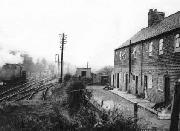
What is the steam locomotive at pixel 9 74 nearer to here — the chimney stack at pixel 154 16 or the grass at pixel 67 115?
the grass at pixel 67 115

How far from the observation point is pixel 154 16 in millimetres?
26578

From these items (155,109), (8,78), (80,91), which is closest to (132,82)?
(155,109)

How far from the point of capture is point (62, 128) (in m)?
8.23

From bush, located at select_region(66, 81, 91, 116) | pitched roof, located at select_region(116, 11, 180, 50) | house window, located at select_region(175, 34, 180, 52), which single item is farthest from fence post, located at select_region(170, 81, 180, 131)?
pitched roof, located at select_region(116, 11, 180, 50)

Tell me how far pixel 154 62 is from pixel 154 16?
27.8 ft

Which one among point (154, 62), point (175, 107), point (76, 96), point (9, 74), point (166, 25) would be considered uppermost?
point (166, 25)

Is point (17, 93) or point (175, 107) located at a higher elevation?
point (175, 107)

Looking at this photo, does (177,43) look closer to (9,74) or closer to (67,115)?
(67,115)

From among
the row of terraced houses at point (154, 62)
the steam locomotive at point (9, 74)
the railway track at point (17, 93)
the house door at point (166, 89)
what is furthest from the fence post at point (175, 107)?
the steam locomotive at point (9, 74)

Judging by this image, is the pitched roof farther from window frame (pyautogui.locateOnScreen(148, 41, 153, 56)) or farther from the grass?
the grass

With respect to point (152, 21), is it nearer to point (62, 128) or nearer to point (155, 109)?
point (155, 109)

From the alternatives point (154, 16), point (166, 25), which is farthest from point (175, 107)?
point (154, 16)

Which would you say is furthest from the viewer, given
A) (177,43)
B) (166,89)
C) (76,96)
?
(166,89)

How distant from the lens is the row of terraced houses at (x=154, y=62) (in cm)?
1694
